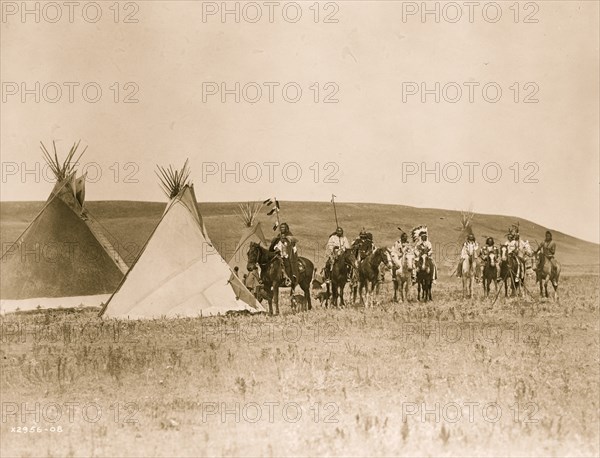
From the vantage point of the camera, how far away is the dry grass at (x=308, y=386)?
314 inches

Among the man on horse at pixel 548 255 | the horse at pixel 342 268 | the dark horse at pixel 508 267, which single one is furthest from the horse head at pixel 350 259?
the man on horse at pixel 548 255

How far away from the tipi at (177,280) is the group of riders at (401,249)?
1.49 m

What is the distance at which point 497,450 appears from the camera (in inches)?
307

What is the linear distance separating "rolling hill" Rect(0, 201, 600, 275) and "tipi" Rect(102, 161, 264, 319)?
28.1m

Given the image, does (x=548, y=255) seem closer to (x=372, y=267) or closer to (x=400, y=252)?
(x=400, y=252)

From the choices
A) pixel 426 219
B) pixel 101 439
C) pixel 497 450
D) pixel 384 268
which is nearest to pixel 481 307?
pixel 384 268

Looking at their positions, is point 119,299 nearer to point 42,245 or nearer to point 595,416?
point 42,245

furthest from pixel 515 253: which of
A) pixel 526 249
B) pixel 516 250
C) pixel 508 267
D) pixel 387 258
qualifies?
pixel 387 258

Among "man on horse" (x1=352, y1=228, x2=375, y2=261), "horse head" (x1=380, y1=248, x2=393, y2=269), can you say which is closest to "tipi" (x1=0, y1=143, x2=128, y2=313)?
"man on horse" (x1=352, y1=228, x2=375, y2=261)

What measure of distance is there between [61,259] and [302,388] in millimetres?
11649

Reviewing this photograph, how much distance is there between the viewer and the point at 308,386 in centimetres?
977

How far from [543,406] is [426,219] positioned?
59.9m

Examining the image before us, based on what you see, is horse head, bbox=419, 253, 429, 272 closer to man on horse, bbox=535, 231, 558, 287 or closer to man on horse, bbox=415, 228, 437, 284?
man on horse, bbox=415, 228, 437, 284

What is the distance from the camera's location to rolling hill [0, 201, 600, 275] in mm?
51562
